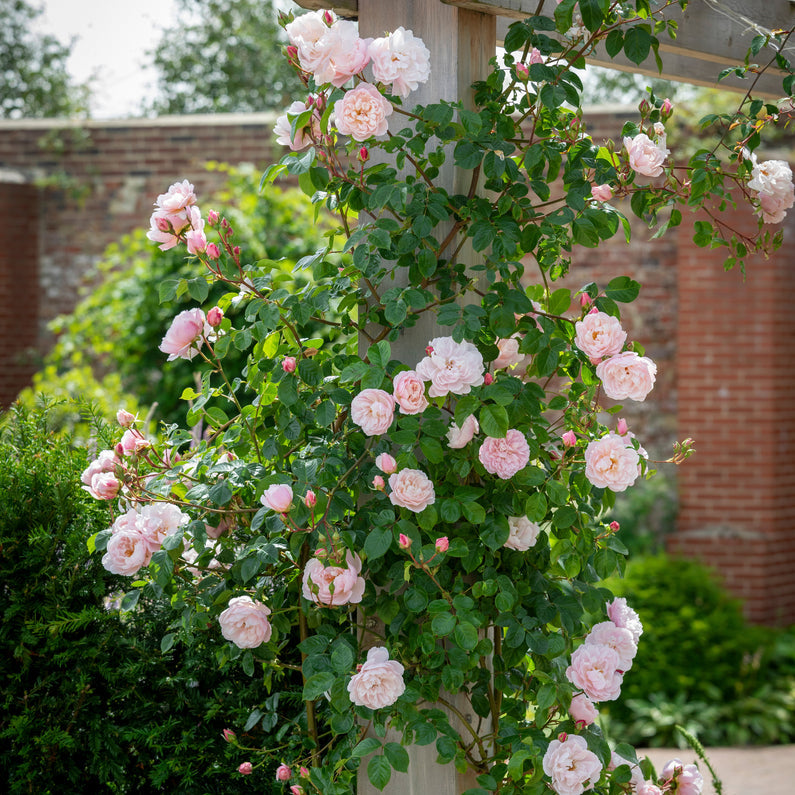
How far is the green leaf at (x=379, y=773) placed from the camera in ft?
5.27

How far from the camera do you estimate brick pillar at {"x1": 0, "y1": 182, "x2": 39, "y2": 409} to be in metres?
7.11

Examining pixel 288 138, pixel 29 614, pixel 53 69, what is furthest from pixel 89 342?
pixel 53 69

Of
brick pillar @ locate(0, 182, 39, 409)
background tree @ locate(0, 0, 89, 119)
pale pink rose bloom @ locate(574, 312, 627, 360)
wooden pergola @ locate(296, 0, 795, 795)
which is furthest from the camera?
background tree @ locate(0, 0, 89, 119)

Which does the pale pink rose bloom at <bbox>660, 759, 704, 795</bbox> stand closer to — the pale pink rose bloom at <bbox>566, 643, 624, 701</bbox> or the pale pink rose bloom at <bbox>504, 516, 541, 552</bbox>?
the pale pink rose bloom at <bbox>566, 643, 624, 701</bbox>

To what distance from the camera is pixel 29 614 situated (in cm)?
217

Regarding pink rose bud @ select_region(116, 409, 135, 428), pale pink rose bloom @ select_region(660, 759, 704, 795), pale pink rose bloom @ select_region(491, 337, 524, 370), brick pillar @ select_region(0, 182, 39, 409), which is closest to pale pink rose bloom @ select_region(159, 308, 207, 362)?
pink rose bud @ select_region(116, 409, 135, 428)

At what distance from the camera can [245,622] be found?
1.73 metres

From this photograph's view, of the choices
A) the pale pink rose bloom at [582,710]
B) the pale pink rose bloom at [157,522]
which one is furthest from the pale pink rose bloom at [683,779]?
the pale pink rose bloom at [157,522]

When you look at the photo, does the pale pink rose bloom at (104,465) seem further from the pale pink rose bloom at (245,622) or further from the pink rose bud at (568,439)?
the pink rose bud at (568,439)

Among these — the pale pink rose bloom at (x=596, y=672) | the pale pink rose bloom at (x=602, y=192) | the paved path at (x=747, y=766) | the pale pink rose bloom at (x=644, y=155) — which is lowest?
the paved path at (x=747, y=766)

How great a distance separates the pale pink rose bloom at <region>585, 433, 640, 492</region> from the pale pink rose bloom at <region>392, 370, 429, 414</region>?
12.5 inches

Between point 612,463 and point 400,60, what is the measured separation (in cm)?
79

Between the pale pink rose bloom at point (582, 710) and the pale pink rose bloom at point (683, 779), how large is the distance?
11.6 inches

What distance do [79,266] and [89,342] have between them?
96 centimetres
